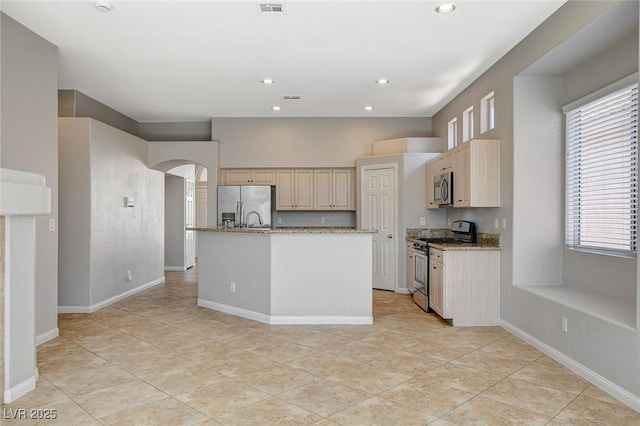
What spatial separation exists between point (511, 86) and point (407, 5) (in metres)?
1.67

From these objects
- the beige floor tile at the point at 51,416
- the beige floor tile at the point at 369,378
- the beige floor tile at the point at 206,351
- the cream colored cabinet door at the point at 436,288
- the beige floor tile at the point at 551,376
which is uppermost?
the cream colored cabinet door at the point at 436,288

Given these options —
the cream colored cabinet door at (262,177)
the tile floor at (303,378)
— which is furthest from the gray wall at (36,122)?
the cream colored cabinet door at (262,177)

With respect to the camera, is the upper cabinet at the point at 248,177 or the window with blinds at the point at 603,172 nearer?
the window with blinds at the point at 603,172

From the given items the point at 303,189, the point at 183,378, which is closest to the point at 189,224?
the point at 303,189

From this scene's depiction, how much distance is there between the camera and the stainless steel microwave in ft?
18.2

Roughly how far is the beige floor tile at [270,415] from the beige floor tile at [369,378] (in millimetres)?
554

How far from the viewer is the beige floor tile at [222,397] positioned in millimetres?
2711

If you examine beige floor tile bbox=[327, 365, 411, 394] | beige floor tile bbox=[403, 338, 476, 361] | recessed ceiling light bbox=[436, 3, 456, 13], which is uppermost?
recessed ceiling light bbox=[436, 3, 456, 13]

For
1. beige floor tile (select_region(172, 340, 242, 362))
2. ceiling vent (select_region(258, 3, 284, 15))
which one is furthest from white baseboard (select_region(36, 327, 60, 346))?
ceiling vent (select_region(258, 3, 284, 15))

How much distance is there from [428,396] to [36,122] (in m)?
4.37

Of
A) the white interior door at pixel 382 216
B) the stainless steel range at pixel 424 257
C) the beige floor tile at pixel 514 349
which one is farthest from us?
the white interior door at pixel 382 216

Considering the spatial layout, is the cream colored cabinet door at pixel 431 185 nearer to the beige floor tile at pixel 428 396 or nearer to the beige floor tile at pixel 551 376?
the beige floor tile at pixel 551 376

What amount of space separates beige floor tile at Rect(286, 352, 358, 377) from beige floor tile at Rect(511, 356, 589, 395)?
1357mm

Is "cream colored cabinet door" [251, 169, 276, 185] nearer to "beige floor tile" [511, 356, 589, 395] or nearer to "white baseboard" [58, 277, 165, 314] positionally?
"white baseboard" [58, 277, 165, 314]
